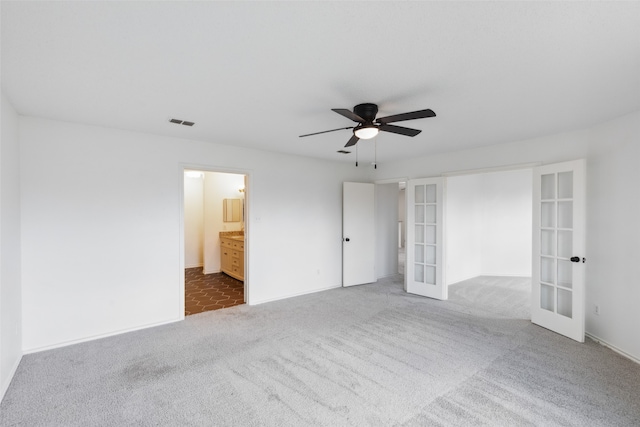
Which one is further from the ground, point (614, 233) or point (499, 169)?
point (499, 169)

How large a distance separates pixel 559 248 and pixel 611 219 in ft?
1.99

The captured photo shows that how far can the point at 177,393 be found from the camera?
232cm

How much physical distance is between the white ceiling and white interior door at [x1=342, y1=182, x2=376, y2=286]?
2.54 meters

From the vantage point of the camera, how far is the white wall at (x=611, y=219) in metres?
2.92

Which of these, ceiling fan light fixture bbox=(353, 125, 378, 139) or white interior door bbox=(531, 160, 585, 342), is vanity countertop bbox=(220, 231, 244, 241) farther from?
white interior door bbox=(531, 160, 585, 342)

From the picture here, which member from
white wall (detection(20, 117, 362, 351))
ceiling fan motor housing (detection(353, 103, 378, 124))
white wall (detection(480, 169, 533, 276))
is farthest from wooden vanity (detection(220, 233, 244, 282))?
white wall (detection(480, 169, 533, 276))

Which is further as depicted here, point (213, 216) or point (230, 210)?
point (230, 210)

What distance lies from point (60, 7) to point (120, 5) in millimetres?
298

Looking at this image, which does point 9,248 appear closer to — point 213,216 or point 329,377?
point 329,377

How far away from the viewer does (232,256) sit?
6.25 m

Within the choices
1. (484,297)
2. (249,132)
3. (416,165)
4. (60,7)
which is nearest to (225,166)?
(249,132)

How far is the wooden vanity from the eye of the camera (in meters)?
5.89

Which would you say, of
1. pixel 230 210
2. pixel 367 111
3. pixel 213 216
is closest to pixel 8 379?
pixel 367 111

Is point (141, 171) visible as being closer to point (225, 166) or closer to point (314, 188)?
point (225, 166)
